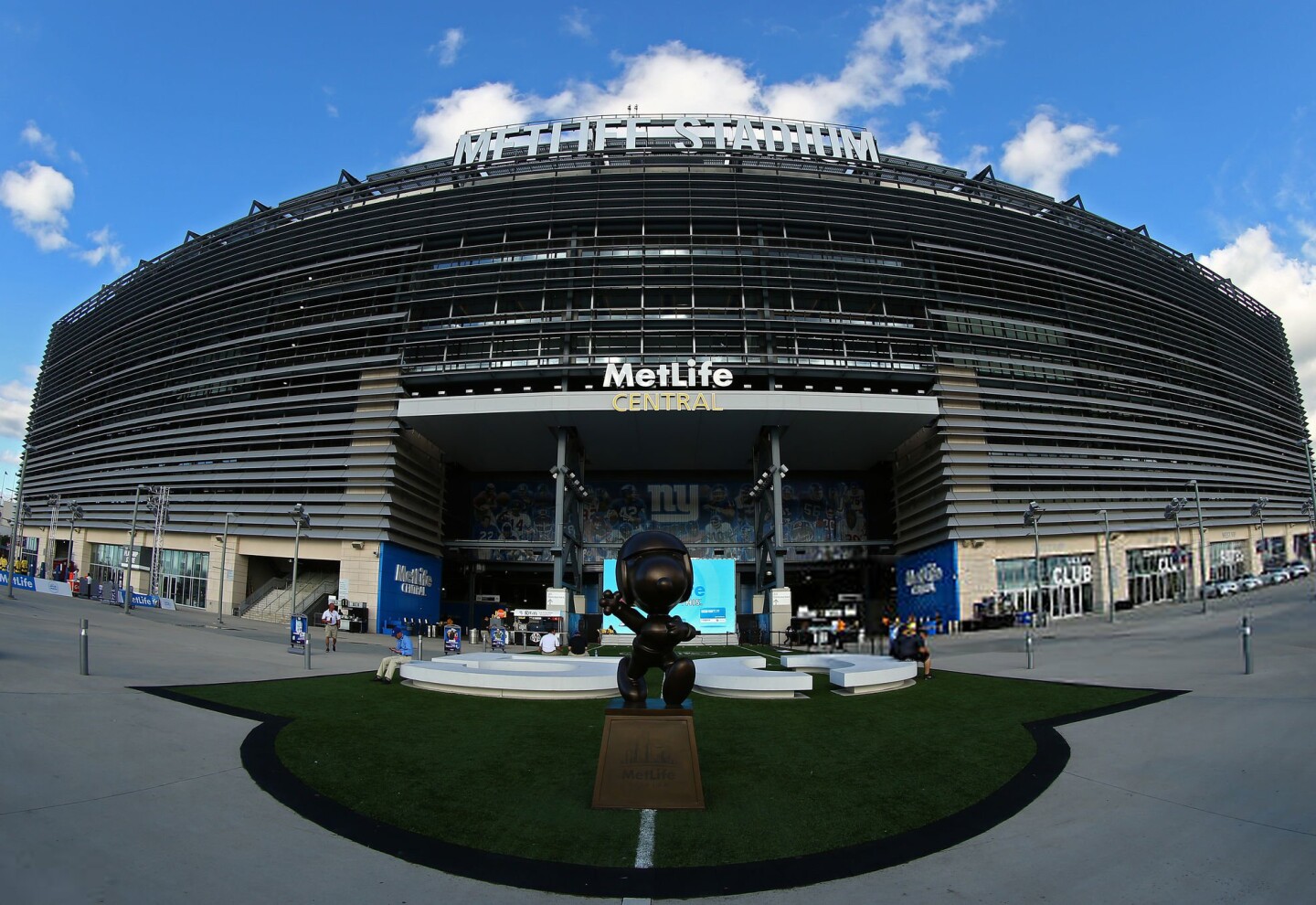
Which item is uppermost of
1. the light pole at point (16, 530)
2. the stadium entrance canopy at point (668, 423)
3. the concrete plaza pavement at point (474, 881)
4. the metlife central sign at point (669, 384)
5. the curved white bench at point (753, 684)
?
the metlife central sign at point (669, 384)

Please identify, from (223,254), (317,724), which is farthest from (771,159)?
(317,724)

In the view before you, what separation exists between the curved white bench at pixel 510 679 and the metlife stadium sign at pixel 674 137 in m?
35.0

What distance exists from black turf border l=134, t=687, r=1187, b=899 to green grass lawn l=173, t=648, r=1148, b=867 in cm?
17

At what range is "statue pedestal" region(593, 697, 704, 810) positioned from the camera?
21.0ft

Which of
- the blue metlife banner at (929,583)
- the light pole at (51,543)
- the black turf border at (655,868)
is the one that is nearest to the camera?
the black turf border at (655,868)

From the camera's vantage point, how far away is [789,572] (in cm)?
5047

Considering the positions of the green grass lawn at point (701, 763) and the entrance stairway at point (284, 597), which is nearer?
the green grass lawn at point (701, 763)

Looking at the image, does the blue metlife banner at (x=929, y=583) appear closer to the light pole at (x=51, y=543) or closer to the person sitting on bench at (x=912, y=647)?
the person sitting on bench at (x=912, y=647)

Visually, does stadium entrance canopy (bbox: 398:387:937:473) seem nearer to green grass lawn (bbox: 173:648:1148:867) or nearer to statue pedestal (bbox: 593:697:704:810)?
green grass lawn (bbox: 173:648:1148:867)

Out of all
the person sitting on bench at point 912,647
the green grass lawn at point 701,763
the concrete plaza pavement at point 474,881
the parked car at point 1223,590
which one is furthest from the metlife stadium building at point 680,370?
the concrete plaza pavement at point 474,881

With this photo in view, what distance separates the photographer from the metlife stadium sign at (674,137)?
136 feet

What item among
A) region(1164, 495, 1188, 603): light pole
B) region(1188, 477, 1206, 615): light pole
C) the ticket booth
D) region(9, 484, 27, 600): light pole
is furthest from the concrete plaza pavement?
region(1164, 495, 1188, 603): light pole

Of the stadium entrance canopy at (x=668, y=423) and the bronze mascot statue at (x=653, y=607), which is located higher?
the stadium entrance canopy at (x=668, y=423)

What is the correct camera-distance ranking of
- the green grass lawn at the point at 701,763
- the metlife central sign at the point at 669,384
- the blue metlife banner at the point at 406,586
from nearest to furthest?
1. the green grass lawn at the point at 701,763
2. the metlife central sign at the point at 669,384
3. the blue metlife banner at the point at 406,586
